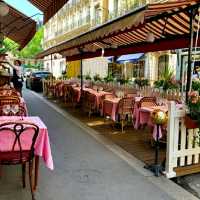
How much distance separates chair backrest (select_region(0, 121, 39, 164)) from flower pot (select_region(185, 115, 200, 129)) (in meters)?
2.48

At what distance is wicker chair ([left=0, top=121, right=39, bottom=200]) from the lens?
4.55m

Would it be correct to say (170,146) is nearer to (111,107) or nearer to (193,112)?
(193,112)

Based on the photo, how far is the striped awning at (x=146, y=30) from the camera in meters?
5.76

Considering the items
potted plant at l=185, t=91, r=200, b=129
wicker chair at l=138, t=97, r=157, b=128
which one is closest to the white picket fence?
potted plant at l=185, t=91, r=200, b=129

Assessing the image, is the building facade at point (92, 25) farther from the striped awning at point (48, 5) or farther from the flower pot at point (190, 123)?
the flower pot at point (190, 123)

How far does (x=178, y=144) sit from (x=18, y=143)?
9.09 ft

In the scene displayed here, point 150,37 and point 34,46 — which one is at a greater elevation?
point 34,46

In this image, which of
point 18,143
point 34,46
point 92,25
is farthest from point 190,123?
point 34,46

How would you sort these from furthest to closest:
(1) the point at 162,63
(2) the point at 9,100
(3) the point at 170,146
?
(1) the point at 162,63, (2) the point at 9,100, (3) the point at 170,146

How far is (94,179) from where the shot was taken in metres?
5.59

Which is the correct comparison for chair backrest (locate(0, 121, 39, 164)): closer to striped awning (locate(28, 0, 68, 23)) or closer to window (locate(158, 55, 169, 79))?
striped awning (locate(28, 0, 68, 23))

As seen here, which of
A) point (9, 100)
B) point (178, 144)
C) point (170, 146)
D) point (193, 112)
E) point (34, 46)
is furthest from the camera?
point (34, 46)

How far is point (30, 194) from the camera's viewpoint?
4867 millimetres

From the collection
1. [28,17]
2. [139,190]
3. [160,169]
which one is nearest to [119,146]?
[160,169]
